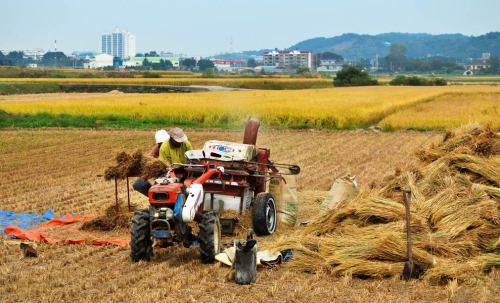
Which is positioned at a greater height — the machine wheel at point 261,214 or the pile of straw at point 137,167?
the pile of straw at point 137,167

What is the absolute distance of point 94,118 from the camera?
33000mm

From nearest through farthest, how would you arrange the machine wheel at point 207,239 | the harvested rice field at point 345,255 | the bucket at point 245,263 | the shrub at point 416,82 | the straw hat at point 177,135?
the harvested rice field at point 345,255 → the bucket at point 245,263 → the machine wheel at point 207,239 → the straw hat at point 177,135 → the shrub at point 416,82

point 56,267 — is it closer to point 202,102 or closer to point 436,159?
point 436,159

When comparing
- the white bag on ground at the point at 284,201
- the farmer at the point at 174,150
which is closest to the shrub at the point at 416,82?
the white bag on ground at the point at 284,201

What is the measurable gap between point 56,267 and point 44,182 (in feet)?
25.7

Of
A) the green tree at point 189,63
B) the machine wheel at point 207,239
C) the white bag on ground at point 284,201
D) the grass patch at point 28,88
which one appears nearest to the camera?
the machine wheel at point 207,239

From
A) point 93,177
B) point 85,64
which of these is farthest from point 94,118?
point 85,64

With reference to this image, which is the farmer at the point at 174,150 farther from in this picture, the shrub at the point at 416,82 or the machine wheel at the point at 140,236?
the shrub at the point at 416,82

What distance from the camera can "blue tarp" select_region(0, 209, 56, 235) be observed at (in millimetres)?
11672

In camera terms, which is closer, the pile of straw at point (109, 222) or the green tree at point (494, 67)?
the pile of straw at point (109, 222)

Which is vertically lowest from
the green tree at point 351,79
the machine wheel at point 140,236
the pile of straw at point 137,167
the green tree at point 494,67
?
the machine wheel at point 140,236

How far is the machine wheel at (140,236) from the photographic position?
28.2 ft

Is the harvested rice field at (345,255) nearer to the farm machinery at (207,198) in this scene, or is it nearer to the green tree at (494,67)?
the farm machinery at (207,198)

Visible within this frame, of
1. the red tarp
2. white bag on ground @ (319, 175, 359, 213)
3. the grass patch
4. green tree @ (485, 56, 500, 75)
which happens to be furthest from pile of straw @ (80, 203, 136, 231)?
green tree @ (485, 56, 500, 75)
